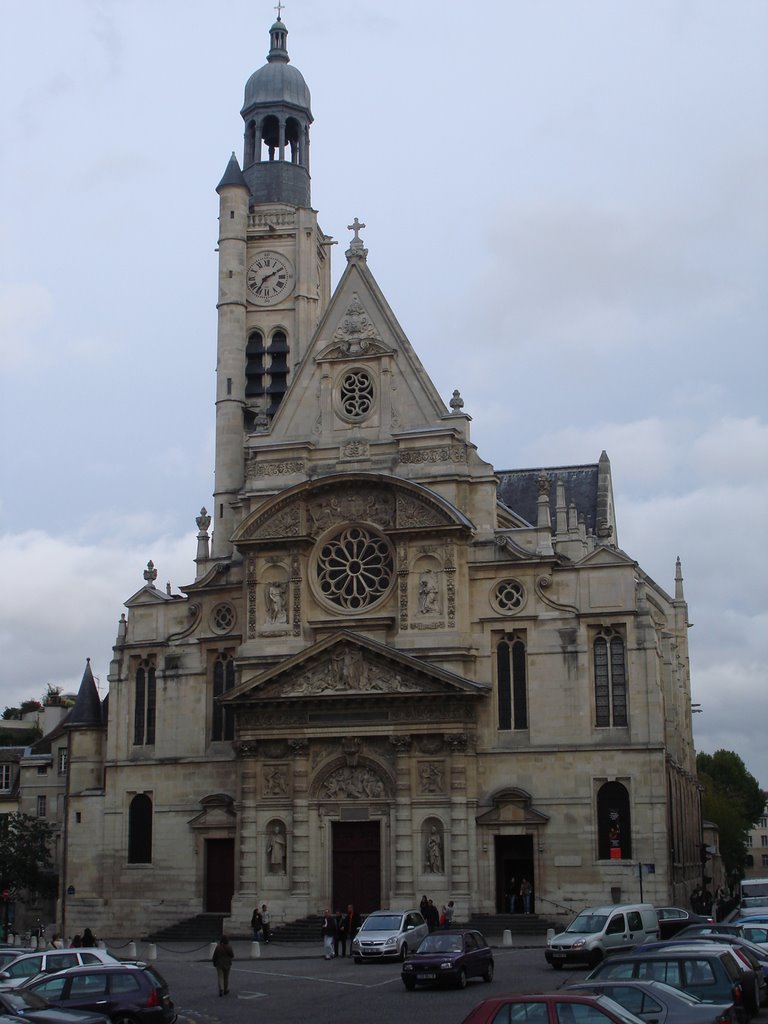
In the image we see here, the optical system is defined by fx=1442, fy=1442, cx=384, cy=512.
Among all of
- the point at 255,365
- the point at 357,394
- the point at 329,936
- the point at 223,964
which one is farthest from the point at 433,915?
the point at 255,365

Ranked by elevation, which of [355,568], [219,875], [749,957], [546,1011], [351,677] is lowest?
[749,957]

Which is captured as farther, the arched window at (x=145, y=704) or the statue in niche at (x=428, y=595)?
the arched window at (x=145, y=704)

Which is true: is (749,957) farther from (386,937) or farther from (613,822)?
(613,822)

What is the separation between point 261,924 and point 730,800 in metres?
71.8

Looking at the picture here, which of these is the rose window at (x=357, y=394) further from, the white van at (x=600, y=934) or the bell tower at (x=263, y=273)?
the white van at (x=600, y=934)

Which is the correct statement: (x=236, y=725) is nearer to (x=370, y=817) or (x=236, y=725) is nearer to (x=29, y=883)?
(x=370, y=817)

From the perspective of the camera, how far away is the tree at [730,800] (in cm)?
9831

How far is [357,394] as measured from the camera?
51062 millimetres

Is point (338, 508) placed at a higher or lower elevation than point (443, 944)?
higher

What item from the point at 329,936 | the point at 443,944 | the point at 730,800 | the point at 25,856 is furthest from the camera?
the point at 730,800

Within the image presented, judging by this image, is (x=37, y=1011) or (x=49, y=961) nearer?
(x=37, y=1011)

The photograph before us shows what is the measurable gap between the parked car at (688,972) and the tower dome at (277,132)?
151 ft

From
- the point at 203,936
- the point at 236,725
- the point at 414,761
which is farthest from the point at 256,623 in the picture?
the point at 203,936

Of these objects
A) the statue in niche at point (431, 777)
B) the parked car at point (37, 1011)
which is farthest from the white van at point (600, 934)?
the parked car at point (37, 1011)
